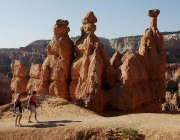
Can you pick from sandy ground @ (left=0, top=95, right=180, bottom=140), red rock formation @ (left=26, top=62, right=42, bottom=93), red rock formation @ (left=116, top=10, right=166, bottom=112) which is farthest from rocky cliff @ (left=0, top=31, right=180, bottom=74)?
sandy ground @ (left=0, top=95, right=180, bottom=140)

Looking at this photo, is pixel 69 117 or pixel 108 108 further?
pixel 108 108

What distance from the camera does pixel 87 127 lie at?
11703mm

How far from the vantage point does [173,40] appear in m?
111

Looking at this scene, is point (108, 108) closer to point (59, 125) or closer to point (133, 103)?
point (133, 103)

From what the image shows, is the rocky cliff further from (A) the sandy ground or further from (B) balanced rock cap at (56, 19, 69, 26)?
(A) the sandy ground

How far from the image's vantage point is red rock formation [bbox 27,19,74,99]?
66.9 ft

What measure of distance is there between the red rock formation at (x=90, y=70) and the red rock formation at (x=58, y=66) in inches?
27.9

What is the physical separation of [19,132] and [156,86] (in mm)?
12731

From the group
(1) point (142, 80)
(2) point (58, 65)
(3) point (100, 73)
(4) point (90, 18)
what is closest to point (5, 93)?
(2) point (58, 65)

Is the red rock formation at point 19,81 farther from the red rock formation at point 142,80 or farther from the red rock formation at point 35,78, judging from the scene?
the red rock formation at point 142,80

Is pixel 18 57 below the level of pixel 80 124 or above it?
above

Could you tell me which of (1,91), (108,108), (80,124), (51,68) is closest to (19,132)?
(80,124)

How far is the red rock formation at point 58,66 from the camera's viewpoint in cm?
2039

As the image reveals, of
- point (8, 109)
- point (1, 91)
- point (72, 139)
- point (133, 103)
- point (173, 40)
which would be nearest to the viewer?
point (72, 139)
